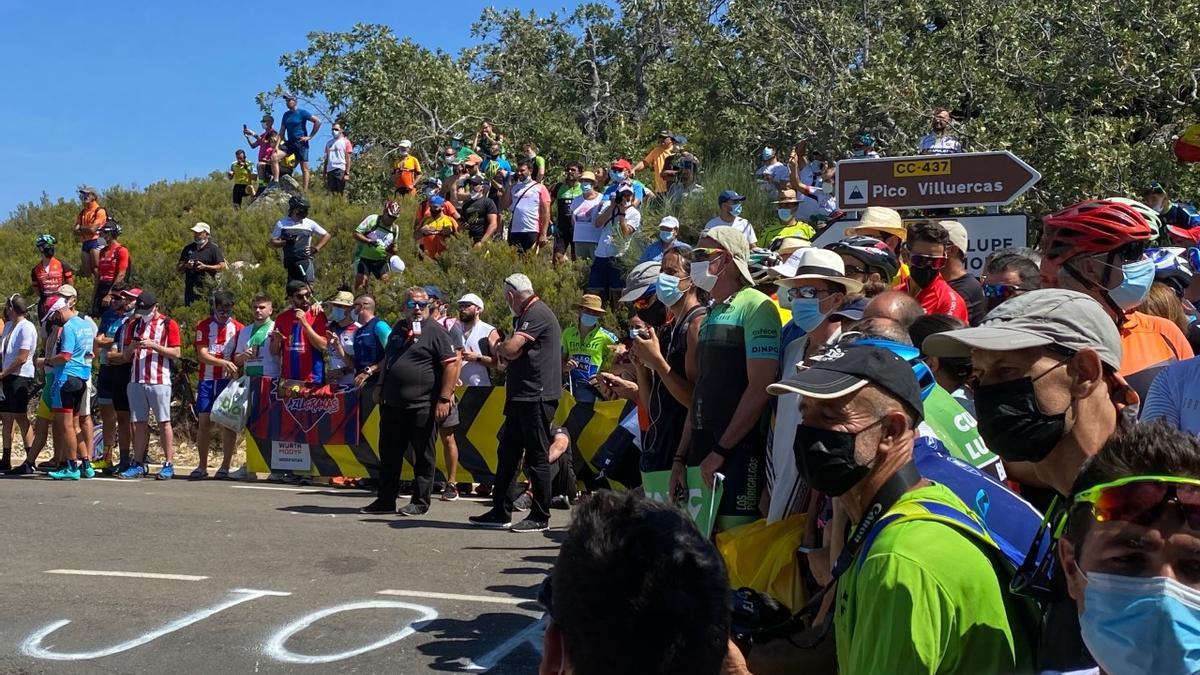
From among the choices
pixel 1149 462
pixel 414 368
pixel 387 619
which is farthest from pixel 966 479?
pixel 414 368

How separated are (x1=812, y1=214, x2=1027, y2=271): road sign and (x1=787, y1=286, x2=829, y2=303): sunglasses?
114 inches

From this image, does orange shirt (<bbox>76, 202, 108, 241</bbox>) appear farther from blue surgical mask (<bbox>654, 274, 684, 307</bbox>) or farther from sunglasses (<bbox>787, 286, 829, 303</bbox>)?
sunglasses (<bbox>787, 286, 829, 303</bbox>)

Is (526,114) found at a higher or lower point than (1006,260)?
higher

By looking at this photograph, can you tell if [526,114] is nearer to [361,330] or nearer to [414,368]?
[361,330]

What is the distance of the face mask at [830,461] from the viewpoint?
2.74 m

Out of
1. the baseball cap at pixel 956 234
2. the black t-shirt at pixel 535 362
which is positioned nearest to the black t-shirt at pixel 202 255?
the black t-shirt at pixel 535 362

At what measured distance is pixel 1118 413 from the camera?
296 centimetres

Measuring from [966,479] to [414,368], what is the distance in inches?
309

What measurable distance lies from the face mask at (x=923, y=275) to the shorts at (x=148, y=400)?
944cm

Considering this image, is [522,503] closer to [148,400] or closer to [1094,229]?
[148,400]

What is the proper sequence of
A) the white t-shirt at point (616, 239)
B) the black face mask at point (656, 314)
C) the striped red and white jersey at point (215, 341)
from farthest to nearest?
the white t-shirt at point (616, 239)
the striped red and white jersey at point (215, 341)
the black face mask at point (656, 314)

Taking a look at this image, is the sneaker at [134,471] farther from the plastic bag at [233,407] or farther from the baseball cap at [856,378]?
the baseball cap at [856,378]

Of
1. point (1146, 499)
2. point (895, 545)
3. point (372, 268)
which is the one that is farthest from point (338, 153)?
point (1146, 499)

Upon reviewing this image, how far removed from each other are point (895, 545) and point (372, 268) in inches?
677
